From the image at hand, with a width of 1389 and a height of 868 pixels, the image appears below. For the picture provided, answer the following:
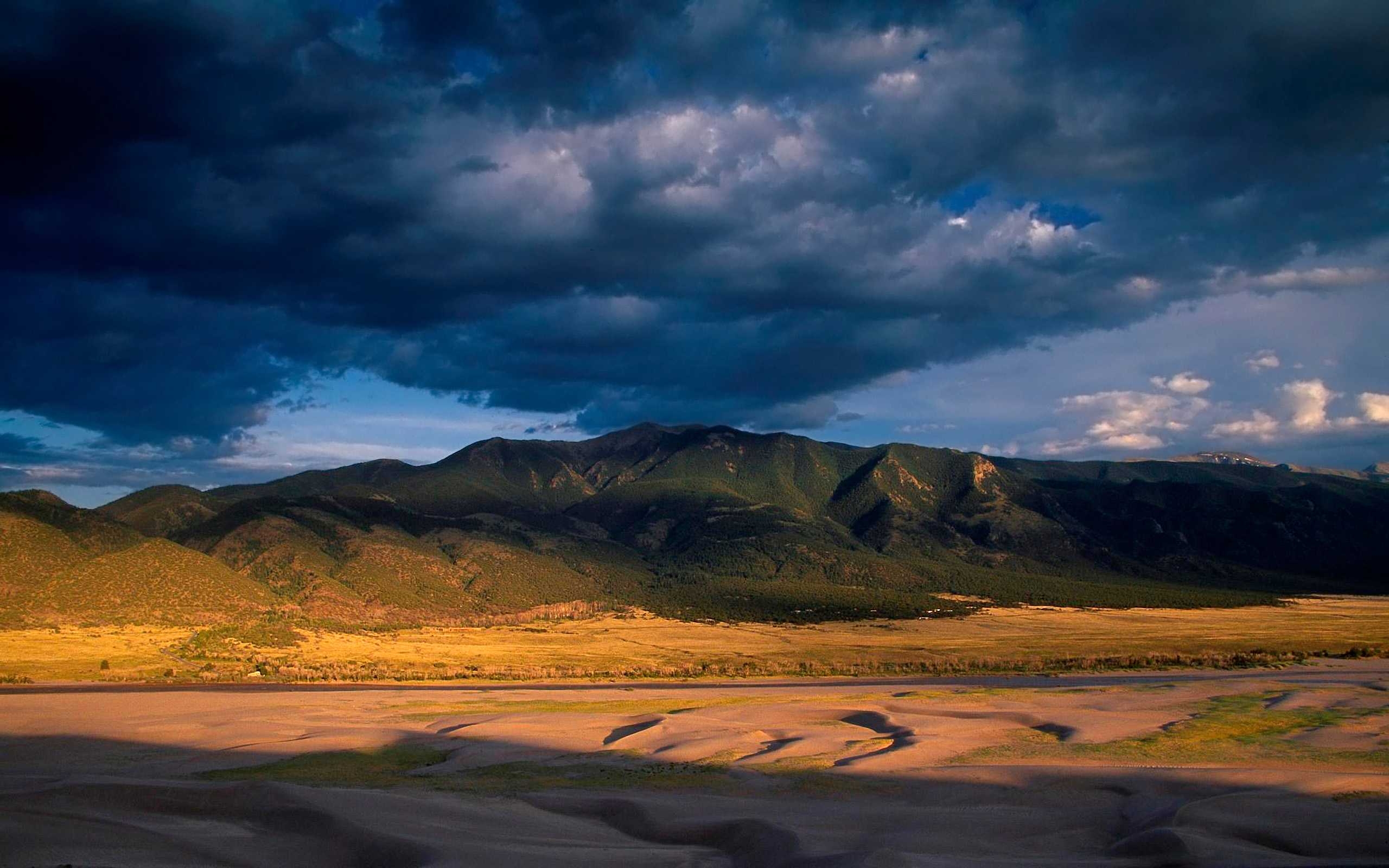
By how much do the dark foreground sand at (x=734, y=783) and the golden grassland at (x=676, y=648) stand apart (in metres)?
22.8

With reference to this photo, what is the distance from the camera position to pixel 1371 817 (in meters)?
22.2

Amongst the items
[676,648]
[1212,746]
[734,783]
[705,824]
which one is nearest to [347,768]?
[734,783]

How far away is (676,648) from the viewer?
111375 millimetres

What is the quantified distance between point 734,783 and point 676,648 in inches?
3282

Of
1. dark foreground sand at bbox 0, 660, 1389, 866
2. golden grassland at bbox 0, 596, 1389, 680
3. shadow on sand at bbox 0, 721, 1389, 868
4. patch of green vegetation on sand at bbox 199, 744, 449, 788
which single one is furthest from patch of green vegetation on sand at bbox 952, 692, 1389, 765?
golden grassland at bbox 0, 596, 1389, 680

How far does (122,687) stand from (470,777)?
4660 cm

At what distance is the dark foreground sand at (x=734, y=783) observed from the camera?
19.6 m

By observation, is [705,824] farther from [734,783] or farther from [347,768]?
[347,768]

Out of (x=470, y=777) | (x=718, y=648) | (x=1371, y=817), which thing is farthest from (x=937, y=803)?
(x=718, y=648)

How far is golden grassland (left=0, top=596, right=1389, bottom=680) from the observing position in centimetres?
7688

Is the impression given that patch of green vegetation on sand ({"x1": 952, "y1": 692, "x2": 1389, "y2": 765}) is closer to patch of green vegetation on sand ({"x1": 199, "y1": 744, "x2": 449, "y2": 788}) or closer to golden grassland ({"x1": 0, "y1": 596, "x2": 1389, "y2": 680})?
patch of green vegetation on sand ({"x1": 199, "y1": 744, "x2": 449, "y2": 788})

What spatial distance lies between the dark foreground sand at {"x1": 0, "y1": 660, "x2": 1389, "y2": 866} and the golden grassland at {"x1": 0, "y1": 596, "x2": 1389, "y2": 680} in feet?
74.9

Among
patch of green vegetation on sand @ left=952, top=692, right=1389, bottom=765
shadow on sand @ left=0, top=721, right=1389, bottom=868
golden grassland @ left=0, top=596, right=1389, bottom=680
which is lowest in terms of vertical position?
golden grassland @ left=0, top=596, right=1389, bottom=680

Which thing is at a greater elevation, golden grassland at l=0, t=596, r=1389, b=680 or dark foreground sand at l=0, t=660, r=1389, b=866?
dark foreground sand at l=0, t=660, r=1389, b=866
